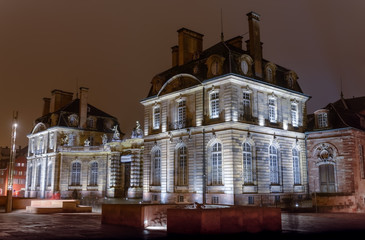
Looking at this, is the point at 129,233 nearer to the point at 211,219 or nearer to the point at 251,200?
the point at 211,219

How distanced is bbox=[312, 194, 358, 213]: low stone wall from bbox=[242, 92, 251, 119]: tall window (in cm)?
745

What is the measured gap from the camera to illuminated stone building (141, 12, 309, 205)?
26.9 metres

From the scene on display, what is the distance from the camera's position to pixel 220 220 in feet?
43.6

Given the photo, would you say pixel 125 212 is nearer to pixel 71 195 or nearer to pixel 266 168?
pixel 266 168

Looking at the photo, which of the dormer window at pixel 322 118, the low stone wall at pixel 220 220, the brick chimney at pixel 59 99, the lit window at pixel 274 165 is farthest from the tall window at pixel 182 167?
the brick chimney at pixel 59 99

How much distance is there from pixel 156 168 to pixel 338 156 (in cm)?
1500

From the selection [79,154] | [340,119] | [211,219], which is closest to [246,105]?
[340,119]

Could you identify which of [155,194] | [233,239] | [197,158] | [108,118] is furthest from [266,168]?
[108,118]

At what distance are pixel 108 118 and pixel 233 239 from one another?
141 feet

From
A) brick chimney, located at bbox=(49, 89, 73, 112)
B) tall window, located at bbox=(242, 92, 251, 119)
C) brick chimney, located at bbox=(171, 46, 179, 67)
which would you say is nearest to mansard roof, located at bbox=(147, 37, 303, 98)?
brick chimney, located at bbox=(171, 46, 179, 67)

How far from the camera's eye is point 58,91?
5462 centimetres

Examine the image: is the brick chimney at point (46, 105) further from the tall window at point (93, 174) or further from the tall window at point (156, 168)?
the tall window at point (156, 168)

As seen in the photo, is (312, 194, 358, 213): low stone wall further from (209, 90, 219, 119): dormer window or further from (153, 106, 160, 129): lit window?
(153, 106, 160, 129): lit window

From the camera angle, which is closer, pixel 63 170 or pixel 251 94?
pixel 251 94
